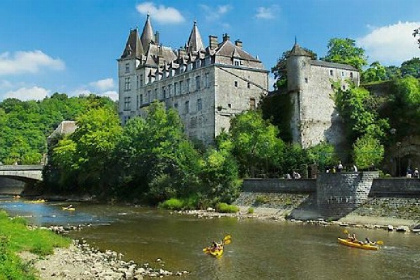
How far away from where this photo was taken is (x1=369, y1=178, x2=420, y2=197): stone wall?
3538cm

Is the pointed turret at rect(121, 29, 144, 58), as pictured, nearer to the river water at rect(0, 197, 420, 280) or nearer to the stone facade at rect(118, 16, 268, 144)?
the stone facade at rect(118, 16, 268, 144)

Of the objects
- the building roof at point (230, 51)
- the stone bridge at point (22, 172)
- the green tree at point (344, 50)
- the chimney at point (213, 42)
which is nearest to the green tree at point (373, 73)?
the green tree at point (344, 50)

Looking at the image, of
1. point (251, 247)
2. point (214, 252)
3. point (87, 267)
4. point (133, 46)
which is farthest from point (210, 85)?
point (87, 267)

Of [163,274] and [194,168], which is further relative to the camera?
[194,168]

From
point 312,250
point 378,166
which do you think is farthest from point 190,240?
point 378,166

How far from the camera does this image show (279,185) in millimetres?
44438

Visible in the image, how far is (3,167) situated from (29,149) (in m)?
37.0

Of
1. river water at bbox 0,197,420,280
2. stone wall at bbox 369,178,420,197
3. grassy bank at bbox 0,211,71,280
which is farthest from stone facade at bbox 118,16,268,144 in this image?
grassy bank at bbox 0,211,71,280

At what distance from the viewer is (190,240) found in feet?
99.7

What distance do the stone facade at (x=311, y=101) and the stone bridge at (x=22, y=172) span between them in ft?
129

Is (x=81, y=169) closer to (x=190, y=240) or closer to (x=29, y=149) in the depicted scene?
(x=190, y=240)

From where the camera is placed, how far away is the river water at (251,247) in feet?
72.7

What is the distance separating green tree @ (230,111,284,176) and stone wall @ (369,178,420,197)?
16.3 meters

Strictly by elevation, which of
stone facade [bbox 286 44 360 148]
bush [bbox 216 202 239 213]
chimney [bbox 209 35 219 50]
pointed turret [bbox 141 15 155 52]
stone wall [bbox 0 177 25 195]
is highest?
pointed turret [bbox 141 15 155 52]
